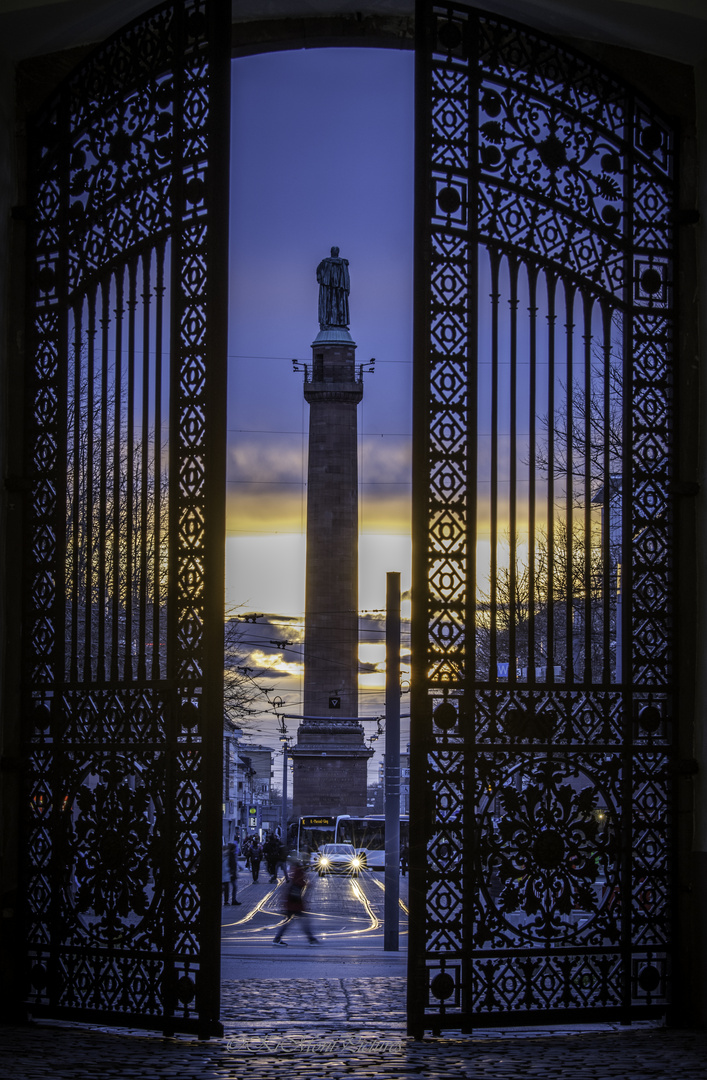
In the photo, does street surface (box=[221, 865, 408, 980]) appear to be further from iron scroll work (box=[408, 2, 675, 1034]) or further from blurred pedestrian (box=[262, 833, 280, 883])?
iron scroll work (box=[408, 2, 675, 1034])

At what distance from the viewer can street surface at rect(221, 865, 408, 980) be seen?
1150cm

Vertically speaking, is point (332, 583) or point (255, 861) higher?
point (332, 583)

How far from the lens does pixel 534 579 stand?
6.62m

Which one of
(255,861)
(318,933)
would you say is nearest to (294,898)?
(318,933)

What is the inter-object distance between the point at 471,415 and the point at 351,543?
28372 mm

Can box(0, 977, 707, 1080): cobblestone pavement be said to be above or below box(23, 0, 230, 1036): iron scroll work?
below

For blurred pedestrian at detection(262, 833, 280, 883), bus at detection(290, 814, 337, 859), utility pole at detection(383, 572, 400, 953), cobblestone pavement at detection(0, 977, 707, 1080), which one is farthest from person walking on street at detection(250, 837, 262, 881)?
cobblestone pavement at detection(0, 977, 707, 1080)

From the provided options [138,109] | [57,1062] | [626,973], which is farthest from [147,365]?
[626,973]

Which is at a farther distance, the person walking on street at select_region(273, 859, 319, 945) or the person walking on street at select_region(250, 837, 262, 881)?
the person walking on street at select_region(250, 837, 262, 881)

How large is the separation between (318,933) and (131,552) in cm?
1281

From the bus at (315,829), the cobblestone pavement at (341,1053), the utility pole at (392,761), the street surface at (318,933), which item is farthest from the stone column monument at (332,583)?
the cobblestone pavement at (341,1053)

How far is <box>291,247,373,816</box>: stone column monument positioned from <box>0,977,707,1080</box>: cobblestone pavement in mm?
27127

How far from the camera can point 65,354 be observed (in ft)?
23.0

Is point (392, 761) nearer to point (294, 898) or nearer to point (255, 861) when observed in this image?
point (294, 898)
